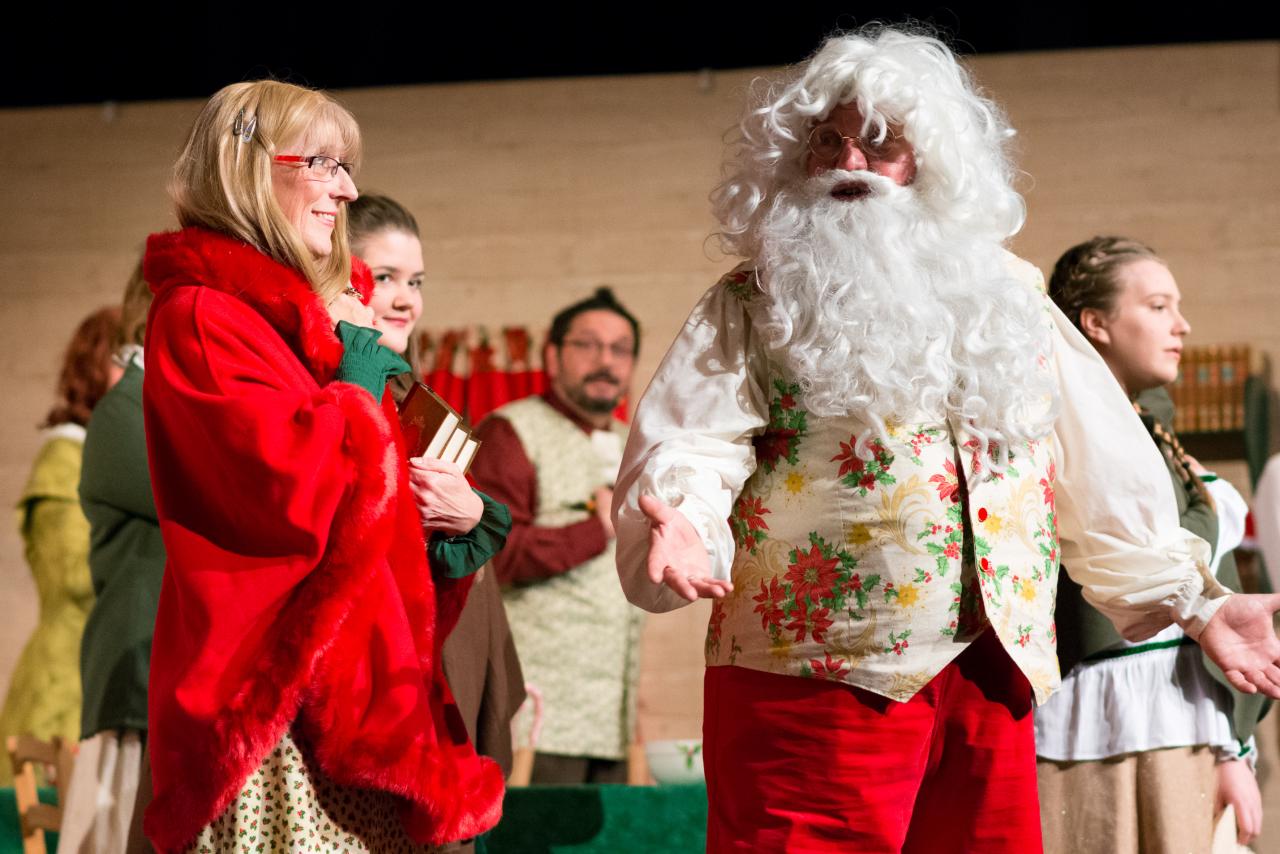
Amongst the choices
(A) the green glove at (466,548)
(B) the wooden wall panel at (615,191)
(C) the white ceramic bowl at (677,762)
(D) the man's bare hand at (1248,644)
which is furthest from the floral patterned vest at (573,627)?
(D) the man's bare hand at (1248,644)

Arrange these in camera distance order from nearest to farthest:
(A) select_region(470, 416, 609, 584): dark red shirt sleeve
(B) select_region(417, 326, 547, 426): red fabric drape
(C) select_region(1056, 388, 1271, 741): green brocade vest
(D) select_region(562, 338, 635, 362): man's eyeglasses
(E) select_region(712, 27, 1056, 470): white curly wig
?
(E) select_region(712, 27, 1056, 470): white curly wig
(C) select_region(1056, 388, 1271, 741): green brocade vest
(A) select_region(470, 416, 609, 584): dark red shirt sleeve
(D) select_region(562, 338, 635, 362): man's eyeglasses
(B) select_region(417, 326, 547, 426): red fabric drape

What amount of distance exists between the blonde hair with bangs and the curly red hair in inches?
76.0

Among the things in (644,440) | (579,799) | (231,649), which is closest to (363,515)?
(231,649)

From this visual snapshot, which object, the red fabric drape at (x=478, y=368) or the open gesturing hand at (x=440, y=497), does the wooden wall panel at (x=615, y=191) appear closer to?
the red fabric drape at (x=478, y=368)

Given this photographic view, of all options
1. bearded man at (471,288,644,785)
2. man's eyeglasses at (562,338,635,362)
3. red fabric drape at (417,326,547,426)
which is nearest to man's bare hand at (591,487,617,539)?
bearded man at (471,288,644,785)

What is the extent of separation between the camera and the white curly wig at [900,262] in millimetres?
1873

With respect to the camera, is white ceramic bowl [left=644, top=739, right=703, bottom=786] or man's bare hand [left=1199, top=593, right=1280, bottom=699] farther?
white ceramic bowl [left=644, top=739, right=703, bottom=786]

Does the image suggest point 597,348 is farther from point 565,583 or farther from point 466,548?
point 466,548

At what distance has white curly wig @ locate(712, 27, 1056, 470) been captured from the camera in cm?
187

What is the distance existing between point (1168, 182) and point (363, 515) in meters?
4.08

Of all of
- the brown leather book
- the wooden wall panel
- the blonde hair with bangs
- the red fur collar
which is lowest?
the brown leather book

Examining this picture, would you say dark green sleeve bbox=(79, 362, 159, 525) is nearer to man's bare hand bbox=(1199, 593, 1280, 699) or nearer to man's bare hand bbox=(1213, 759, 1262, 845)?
man's bare hand bbox=(1199, 593, 1280, 699)

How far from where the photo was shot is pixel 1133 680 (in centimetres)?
242

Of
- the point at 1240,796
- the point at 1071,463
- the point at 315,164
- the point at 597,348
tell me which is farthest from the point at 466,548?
the point at 597,348
